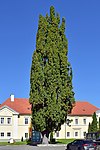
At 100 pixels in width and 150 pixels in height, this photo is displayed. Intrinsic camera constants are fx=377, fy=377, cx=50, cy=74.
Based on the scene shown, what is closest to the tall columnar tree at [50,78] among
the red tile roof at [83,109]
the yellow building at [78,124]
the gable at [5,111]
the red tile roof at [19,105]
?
the gable at [5,111]

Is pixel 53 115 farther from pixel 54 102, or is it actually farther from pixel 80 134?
pixel 80 134

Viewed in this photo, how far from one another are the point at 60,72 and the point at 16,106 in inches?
1329

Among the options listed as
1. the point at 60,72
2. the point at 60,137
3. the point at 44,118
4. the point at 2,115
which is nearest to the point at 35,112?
the point at 44,118

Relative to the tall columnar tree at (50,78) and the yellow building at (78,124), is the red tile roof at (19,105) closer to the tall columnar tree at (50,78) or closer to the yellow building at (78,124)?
the yellow building at (78,124)

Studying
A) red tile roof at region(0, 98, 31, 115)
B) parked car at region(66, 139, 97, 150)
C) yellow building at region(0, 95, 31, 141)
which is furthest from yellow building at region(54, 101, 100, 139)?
parked car at region(66, 139, 97, 150)

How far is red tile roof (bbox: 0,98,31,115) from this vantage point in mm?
83912

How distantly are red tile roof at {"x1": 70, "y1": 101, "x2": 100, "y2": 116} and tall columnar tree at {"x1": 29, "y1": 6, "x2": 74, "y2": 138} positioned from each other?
3594 cm

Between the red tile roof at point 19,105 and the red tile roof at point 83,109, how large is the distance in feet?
36.4

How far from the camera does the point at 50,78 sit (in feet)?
171

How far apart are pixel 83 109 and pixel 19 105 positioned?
51.6 feet

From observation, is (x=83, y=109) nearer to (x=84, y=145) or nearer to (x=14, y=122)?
(x=14, y=122)

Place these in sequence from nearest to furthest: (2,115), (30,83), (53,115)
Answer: (53,115) < (30,83) < (2,115)

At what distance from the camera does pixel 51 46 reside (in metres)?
53.8

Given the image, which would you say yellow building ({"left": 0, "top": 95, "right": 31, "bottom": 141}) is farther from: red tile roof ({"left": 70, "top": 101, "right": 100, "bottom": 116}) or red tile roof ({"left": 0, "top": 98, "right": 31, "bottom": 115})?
red tile roof ({"left": 70, "top": 101, "right": 100, "bottom": 116})
